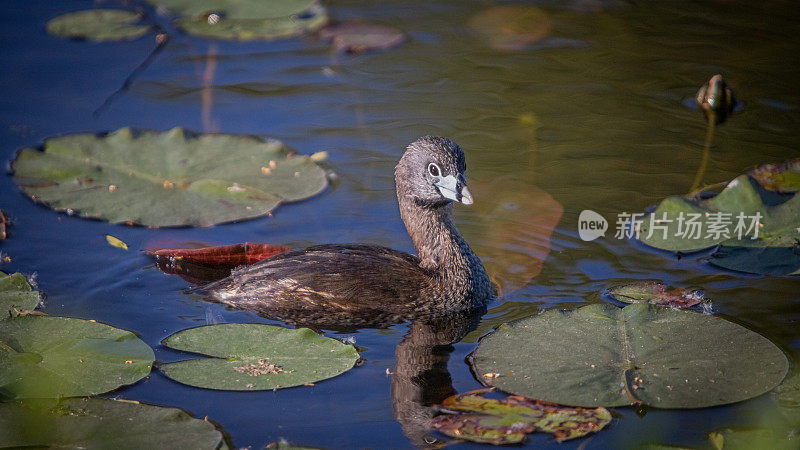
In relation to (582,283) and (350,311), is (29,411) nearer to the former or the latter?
(350,311)

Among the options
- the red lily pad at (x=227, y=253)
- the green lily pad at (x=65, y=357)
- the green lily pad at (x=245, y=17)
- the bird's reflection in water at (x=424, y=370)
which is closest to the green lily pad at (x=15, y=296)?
the green lily pad at (x=65, y=357)

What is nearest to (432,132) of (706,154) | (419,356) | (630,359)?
(706,154)

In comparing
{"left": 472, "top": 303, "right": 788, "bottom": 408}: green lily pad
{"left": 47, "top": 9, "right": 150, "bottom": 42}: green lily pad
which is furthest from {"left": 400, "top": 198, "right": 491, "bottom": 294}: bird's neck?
{"left": 47, "top": 9, "right": 150, "bottom": 42}: green lily pad

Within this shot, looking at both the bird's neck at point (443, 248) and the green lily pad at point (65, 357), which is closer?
the green lily pad at point (65, 357)

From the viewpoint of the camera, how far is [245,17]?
31.8 feet

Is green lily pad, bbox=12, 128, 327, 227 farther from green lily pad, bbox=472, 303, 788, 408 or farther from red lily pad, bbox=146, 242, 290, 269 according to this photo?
green lily pad, bbox=472, 303, 788, 408

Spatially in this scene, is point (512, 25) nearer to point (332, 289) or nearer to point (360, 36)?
point (360, 36)

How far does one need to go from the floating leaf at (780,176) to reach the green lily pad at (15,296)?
4938 mm


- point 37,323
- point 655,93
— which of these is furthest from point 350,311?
point 655,93

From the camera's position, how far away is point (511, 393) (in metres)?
4.62

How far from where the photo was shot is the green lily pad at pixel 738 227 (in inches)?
235

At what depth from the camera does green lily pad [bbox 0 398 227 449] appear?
4.06 metres

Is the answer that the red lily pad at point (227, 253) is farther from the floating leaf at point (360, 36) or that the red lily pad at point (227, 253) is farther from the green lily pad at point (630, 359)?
the floating leaf at point (360, 36)

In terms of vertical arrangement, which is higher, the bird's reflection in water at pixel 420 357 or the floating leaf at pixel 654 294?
the floating leaf at pixel 654 294
